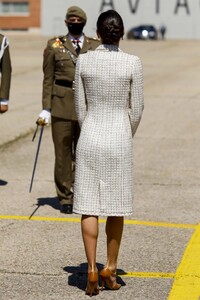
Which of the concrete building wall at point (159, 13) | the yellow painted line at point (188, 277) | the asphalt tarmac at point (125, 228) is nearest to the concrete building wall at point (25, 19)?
the concrete building wall at point (159, 13)

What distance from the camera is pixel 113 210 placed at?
6.55 m

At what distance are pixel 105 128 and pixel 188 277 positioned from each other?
1.26m

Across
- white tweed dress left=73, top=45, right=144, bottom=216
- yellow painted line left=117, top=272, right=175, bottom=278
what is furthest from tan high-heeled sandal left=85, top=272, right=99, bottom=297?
yellow painted line left=117, top=272, right=175, bottom=278

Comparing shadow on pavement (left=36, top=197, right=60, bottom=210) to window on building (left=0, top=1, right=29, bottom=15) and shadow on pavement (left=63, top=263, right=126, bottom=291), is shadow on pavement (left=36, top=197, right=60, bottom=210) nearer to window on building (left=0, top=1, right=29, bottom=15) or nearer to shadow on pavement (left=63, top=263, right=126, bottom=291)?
shadow on pavement (left=63, top=263, right=126, bottom=291)

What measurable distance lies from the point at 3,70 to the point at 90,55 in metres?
3.96

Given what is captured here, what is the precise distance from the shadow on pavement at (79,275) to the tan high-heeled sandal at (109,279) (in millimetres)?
154

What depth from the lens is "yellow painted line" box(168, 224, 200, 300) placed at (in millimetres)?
6512

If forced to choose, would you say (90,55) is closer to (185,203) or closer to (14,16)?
(185,203)

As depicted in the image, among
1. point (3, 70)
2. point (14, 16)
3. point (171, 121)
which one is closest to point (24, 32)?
point (14, 16)

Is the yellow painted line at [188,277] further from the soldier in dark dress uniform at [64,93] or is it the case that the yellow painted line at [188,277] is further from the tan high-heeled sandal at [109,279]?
the soldier in dark dress uniform at [64,93]

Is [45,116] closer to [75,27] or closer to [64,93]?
[64,93]

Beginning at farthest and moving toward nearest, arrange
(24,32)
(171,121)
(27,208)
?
(24,32), (171,121), (27,208)

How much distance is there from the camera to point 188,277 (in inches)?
275

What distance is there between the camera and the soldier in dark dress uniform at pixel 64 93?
9.27m
